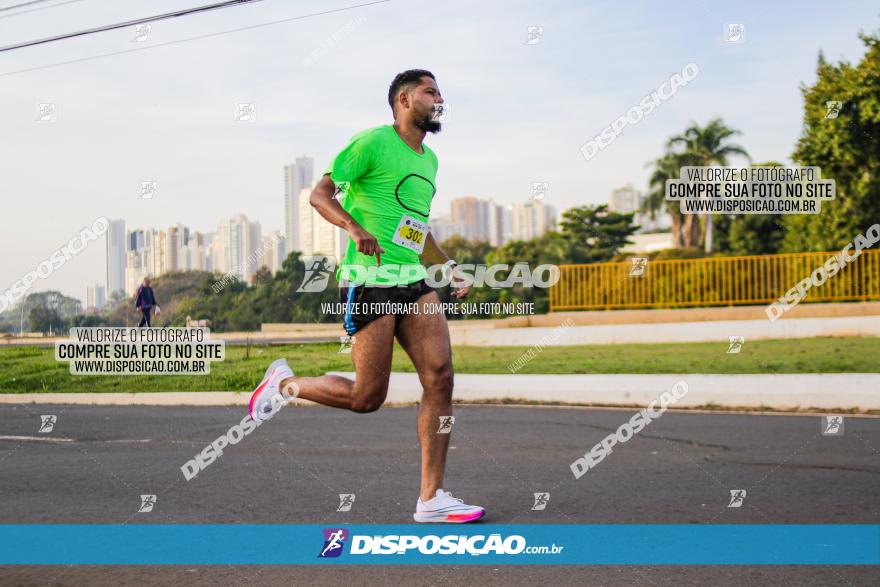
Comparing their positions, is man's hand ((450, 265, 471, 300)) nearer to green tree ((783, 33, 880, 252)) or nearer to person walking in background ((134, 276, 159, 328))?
person walking in background ((134, 276, 159, 328))

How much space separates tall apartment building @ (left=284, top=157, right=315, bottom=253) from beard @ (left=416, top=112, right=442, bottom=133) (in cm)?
2871

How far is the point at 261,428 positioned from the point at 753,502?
5024 mm

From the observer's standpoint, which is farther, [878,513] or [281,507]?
[281,507]

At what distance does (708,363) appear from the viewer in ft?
45.8

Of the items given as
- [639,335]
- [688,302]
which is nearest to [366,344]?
[639,335]

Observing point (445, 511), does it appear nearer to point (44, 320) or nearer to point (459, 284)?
point (459, 284)

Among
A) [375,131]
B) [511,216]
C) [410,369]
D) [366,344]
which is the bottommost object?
[410,369]

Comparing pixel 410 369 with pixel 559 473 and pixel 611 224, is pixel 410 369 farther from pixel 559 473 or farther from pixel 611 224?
pixel 611 224

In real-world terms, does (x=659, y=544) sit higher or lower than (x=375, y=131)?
lower

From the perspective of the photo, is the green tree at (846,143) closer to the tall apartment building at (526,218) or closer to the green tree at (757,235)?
the green tree at (757,235)

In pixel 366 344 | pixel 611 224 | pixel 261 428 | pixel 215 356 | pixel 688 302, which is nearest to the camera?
pixel 366 344

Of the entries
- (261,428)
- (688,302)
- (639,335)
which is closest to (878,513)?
(261,428)

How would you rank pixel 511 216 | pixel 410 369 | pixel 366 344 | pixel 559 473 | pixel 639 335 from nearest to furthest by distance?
pixel 366 344 → pixel 559 473 → pixel 410 369 → pixel 639 335 → pixel 511 216

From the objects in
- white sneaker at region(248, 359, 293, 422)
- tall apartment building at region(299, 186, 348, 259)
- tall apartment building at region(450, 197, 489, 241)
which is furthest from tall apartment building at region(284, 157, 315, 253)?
tall apartment building at region(450, 197, 489, 241)
